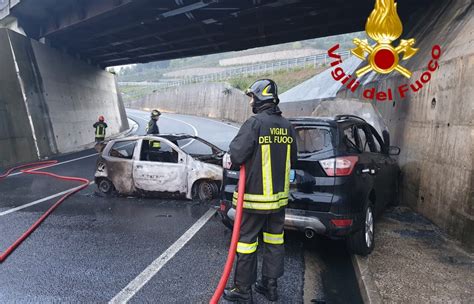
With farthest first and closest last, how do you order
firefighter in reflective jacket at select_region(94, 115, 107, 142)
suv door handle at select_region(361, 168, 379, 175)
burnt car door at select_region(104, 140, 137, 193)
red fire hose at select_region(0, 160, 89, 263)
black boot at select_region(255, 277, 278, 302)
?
firefighter in reflective jacket at select_region(94, 115, 107, 142)
burnt car door at select_region(104, 140, 137, 193)
red fire hose at select_region(0, 160, 89, 263)
suv door handle at select_region(361, 168, 379, 175)
black boot at select_region(255, 277, 278, 302)

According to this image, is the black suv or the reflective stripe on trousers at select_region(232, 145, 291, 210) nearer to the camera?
the reflective stripe on trousers at select_region(232, 145, 291, 210)

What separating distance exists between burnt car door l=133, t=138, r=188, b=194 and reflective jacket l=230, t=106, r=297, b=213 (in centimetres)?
413

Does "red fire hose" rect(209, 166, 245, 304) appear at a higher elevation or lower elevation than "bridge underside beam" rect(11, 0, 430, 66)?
lower

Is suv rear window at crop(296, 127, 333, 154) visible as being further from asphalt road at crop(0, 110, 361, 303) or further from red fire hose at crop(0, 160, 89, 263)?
red fire hose at crop(0, 160, 89, 263)

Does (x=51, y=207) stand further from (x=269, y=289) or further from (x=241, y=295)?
(x=269, y=289)

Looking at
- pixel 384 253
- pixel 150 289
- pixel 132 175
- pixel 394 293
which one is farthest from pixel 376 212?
pixel 132 175

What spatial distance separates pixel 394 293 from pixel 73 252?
4002mm

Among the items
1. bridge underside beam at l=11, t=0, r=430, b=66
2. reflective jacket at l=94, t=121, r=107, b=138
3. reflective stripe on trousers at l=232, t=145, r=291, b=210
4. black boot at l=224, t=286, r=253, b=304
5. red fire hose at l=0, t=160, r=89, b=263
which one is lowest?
red fire hose at l=0, t=160, r=89, b=263

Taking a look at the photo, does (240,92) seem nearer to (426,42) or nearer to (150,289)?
(426,42)

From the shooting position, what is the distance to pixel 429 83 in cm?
587

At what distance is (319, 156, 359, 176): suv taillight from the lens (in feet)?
13.3

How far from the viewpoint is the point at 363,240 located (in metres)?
4.25

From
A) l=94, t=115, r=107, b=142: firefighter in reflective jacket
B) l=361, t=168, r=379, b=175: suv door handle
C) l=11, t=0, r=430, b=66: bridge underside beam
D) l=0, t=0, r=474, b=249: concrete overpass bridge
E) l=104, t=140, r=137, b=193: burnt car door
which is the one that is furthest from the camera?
l=94, t=115, r=107, b=142: firefighter in reflective jacket

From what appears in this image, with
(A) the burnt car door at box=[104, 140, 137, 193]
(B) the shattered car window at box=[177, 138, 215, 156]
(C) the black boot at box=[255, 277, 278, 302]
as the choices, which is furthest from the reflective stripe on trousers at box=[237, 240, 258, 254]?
(A) the burnt car door at box=[104, 140, 137, 193]
